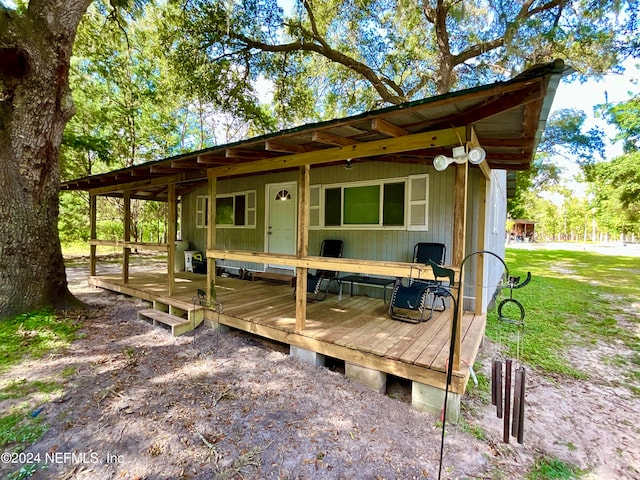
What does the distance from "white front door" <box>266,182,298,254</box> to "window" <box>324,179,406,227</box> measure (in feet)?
2.91

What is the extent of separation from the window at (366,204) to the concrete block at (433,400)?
2901 mm

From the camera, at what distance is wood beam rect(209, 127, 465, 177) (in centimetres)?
260

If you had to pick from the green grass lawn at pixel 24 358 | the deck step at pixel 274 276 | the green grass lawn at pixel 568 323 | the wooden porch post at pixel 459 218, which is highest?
the wooden porch post at pixel 459 218

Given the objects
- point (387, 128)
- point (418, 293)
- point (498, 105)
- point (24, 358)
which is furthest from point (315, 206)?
point (24, 358)

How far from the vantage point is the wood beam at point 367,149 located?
2600mm

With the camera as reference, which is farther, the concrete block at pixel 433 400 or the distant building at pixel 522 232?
the distant building at pixel 522 232

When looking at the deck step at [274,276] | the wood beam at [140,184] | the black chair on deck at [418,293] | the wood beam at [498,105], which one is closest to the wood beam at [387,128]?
Result: the wood beam at [498,105]

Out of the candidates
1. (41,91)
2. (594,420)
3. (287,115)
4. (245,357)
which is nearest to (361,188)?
(245,357)

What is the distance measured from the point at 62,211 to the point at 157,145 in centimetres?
604

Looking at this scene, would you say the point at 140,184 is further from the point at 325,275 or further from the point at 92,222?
the point at 325,275

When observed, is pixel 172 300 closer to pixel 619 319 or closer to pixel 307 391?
pixel 307 391

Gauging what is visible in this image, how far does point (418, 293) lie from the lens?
13.0ft

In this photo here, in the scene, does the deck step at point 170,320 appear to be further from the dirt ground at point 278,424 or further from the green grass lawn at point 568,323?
the green grass lawn at point 568,323

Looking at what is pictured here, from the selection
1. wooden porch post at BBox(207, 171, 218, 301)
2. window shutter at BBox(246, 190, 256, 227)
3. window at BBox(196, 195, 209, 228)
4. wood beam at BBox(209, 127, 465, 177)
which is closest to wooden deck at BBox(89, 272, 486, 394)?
wooden porch post at BBox(207, 171, 218, 301)
